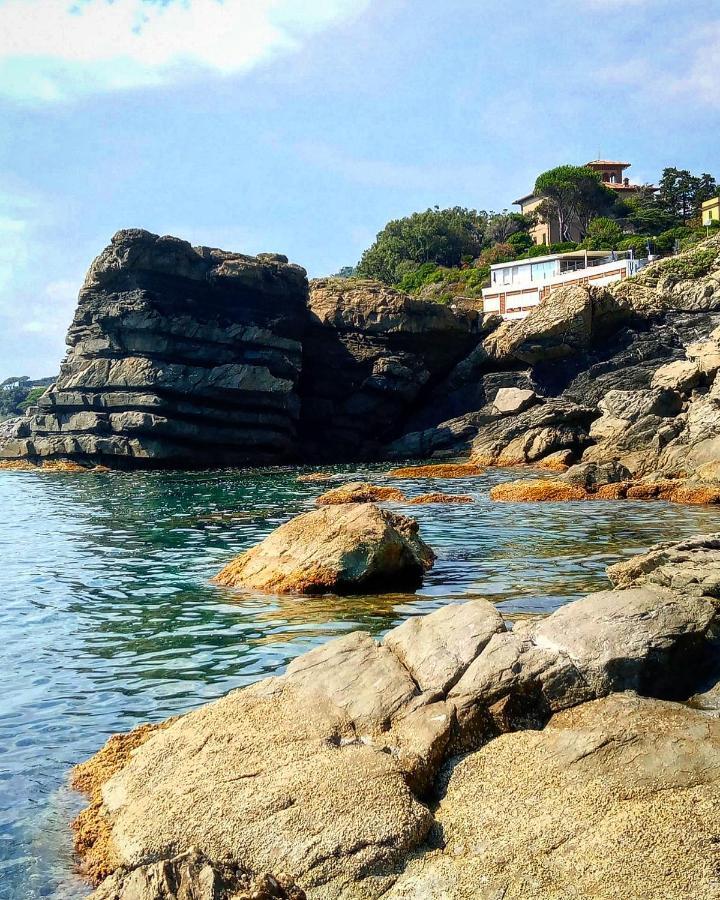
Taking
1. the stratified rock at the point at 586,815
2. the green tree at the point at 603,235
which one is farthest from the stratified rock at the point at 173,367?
the stratified rock at the point at 586,815

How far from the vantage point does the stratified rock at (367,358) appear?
62219 millimetres

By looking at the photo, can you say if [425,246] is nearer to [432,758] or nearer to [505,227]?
[505,227]

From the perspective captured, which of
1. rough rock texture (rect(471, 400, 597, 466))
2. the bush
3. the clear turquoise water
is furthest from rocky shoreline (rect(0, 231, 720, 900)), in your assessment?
the bush

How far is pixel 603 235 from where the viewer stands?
319ft

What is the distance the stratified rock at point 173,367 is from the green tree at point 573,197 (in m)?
59.7

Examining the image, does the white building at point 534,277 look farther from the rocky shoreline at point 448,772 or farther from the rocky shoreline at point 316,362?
the rocky shoreline at point 448,772

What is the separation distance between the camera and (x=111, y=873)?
6004 millimetres

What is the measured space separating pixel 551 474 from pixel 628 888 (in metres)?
36.7

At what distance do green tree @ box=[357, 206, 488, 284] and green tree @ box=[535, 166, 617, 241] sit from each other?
1145 cm

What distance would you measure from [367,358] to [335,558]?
159 ft

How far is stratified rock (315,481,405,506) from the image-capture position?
3044 cm

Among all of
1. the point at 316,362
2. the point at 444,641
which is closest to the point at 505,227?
the point at 316,362

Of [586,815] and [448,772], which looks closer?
[586,815]

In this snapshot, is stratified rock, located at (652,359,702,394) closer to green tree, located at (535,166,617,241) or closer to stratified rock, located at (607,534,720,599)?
stratified rock, located at (607,534,720,599)
